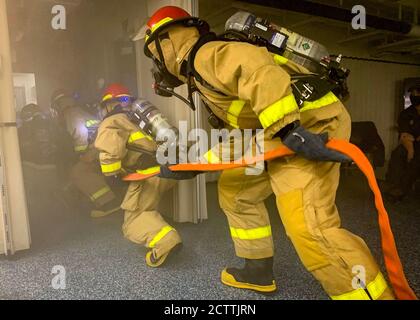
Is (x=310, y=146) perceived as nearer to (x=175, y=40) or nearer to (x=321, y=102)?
(x=321, y=102)

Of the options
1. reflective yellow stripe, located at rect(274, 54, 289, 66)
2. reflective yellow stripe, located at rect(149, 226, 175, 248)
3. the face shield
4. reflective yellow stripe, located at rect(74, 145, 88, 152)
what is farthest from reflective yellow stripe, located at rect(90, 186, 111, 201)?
reflective yellow stripe, located at rect(274, 54, 289, 66)

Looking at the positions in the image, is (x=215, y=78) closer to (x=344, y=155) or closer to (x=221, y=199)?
(x=344, y=155)

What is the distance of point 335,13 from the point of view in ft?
12.9

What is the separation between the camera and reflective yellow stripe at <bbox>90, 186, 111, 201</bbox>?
3.28 m

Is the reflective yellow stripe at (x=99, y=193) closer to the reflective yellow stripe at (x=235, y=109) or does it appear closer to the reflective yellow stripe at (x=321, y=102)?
the reflective yellow stripe at (x=235, y=109)

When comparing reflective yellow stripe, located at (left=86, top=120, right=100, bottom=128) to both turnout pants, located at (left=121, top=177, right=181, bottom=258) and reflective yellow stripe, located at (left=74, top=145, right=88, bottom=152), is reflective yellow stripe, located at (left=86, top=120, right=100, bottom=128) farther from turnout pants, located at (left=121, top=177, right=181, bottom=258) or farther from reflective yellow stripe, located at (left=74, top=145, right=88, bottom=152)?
turnout pants, located at (left=121, top=177, right=181, bottom=258)

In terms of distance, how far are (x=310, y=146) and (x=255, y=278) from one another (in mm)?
995

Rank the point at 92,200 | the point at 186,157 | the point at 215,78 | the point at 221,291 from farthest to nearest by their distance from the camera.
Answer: the point at 92,200 < the point at 186,157 < the point at 221,291 < the point at 215,78

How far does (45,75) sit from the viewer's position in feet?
12.0

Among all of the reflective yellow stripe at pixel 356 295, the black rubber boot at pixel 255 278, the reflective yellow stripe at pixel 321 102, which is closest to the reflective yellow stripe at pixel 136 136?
the black rubber boot at pixel 255 278

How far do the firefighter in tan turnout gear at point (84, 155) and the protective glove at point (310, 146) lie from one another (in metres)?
2.37

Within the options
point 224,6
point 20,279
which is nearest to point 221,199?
point 20,279

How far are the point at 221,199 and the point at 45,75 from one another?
2751 millimetres

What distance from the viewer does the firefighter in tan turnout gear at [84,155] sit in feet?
10.7
